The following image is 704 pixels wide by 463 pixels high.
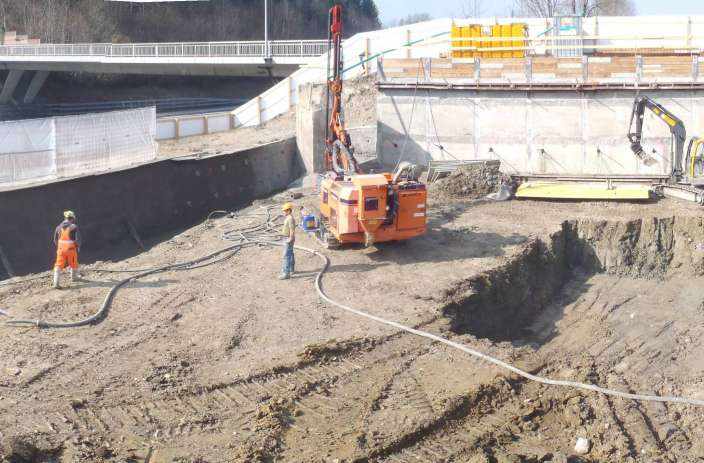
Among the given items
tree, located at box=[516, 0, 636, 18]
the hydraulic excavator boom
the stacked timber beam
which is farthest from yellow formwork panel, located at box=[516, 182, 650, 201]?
tree, located at box=[516, 0, 636, 18]

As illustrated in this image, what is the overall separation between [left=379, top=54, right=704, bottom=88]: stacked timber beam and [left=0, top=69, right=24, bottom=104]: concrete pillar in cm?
4140

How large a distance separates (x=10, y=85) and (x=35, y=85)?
1.78 metres

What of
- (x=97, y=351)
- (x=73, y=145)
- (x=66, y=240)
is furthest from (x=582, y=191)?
(x=73, y=145)

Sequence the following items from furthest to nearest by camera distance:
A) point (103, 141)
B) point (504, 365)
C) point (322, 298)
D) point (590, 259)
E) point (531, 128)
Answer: point (103, 141) < point (531, 128) < point (590, 259) < point (322, 298) < point (504, 365)

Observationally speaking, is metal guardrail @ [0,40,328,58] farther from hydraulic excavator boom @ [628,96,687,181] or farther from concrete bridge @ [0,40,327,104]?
hydraulic excavator boom @ [628,96,687,181]

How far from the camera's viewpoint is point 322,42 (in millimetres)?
36844

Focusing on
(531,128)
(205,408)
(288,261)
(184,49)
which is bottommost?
(205,408)

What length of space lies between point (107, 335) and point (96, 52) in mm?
40996

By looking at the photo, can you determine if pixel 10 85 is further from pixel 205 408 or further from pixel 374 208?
pixel 205 408

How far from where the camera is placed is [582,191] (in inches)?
823

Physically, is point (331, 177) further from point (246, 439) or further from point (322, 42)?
point (322, 42)

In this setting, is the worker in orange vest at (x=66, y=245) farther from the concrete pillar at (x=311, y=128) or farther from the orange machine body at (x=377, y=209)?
the concrete pillar at (x=311, y=128)

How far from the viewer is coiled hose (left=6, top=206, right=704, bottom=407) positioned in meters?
10.6

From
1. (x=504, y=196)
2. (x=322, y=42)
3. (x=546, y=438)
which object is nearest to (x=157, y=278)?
(x=546, y=438)
